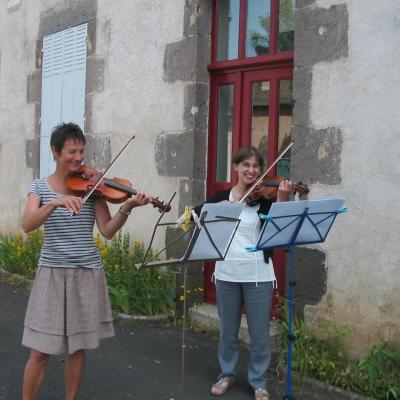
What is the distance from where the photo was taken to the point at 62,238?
10.6 feet

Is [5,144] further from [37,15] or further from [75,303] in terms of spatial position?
[75,303]

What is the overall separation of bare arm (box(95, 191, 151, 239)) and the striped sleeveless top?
0.13 m

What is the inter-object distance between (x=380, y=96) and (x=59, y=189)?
2241 mm

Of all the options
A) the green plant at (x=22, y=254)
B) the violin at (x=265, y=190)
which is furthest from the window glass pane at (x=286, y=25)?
the green plant at (x=22, y=254)

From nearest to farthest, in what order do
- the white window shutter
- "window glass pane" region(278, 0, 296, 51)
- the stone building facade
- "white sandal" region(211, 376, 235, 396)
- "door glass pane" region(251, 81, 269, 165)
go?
"white sandal" region(211, 376, 235, 396)
the stone building facade
"window glass pane" region(278, 0, 296, 51)
"door glass pane" region(251, 81, 269, 165)
the white window shutter

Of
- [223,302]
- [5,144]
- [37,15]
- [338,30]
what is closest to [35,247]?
[5,144]

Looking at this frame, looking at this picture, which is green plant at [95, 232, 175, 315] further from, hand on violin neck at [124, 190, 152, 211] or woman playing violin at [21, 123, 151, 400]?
hand on violin neck at [124, 190, 152, 211]

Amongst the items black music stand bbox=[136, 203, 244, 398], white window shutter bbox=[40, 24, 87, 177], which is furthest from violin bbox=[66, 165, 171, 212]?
white window shutter bbox=[40, 24, 87, 177]

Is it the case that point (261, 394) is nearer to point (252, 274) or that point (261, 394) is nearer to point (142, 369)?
point (252, 274)

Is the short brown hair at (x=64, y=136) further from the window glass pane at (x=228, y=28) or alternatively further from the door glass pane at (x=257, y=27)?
the window glass pane at (x=228, y=28)

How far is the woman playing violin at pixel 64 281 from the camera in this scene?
125 inches

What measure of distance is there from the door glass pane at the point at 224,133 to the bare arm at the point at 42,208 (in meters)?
2.53

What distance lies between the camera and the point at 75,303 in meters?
3.22

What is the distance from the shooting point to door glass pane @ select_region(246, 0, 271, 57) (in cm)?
507
